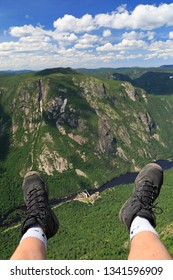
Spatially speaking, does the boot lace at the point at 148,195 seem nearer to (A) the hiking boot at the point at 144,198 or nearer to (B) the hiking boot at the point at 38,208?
(A) the hiking boot at the point at 144,198

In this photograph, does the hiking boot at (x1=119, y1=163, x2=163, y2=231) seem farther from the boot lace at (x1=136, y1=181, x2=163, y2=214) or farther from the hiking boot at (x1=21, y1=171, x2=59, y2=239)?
the hiking boot at (x1=21, y1=171, x2=59, y2=239)

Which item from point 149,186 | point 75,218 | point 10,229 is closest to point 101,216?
point 75,218

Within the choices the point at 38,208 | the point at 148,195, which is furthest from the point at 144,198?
the point at 38,208

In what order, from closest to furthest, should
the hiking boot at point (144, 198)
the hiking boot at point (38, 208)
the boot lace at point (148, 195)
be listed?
the hiking boot at point (38, 208)
the hiking boot at point (144, 198)
the boot lace at point (148, 195)

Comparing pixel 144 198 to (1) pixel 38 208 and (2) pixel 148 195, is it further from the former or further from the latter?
(1) pixel 38 208

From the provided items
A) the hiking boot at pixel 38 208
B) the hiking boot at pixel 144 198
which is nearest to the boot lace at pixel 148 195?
the hiking boot at pixel 144 198

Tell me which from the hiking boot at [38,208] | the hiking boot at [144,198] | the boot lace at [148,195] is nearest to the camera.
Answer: the hiking boot at [38,208]
